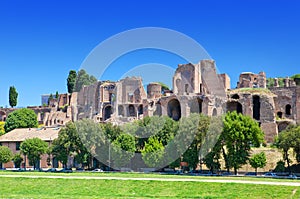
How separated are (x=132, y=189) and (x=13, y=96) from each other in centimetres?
7048

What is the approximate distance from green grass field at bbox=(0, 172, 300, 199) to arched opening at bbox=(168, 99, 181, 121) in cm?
3098

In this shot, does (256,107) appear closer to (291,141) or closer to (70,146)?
(291,141)

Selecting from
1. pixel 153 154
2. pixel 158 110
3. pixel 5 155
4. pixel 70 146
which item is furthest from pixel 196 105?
pixel 5 155

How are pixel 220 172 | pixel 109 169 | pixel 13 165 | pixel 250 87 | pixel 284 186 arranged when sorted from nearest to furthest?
pixel 284 186 < pixel 220 172 < pixel 109 169 < pixel 13 165 < pixel 250 87

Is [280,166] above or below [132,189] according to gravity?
above

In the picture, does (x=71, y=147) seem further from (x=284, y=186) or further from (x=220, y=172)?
(x=284, y=186)

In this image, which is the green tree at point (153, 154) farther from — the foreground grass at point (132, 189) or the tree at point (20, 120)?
the tree at point (20, 120)

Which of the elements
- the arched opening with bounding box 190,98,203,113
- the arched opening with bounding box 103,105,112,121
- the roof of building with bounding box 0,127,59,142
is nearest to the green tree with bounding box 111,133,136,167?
the roof of building with bounding box 0,127,59,142

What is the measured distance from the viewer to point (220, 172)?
140 ft

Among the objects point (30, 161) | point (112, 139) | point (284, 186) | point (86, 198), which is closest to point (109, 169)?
point (112, 139)

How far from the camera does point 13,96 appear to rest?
95.3 meters

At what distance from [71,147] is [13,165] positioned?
12856 mm

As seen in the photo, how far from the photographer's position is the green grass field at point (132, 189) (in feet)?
93.6

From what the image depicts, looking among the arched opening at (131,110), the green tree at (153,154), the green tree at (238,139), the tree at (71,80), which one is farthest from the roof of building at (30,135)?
the tree at (71,80)
